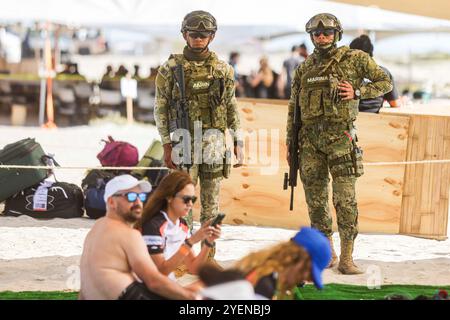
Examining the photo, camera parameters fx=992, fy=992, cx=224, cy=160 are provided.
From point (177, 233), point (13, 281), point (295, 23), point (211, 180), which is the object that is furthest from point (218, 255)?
point (295, 23)

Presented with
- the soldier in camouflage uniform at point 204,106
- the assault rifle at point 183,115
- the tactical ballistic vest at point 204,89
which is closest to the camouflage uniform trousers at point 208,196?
the soldier in camouflage uniform at point 204,106

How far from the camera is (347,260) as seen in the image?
25.1 feet

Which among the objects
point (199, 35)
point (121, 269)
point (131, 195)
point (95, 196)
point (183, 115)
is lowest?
point (95, 196)

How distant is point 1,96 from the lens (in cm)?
2064

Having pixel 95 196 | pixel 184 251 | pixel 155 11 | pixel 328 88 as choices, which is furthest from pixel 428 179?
pixel 155 11

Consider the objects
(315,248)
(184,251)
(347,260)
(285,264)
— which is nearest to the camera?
(285,264)

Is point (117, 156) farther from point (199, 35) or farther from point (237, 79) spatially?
point (237, 79)

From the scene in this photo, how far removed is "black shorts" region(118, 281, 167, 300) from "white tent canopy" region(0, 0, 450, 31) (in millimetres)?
9192

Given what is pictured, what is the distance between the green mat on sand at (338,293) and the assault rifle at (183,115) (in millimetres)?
1290

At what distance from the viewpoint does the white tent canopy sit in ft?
45.4

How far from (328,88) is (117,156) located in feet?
11.0

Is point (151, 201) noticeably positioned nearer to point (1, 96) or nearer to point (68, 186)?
point (68, 186)

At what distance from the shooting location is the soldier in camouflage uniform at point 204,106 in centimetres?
732

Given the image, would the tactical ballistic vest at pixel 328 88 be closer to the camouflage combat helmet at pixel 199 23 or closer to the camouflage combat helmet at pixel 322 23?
the camouflage combat helmet at pixel 322 23
